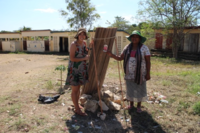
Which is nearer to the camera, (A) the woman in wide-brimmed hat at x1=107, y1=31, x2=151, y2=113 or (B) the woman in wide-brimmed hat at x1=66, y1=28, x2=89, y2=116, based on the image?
(B) the woman in wide-brimmed hat at x1=66, y1=28, x2=89, y2=116

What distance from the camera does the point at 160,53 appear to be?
16.5 metres

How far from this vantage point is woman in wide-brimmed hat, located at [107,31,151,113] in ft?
9.45

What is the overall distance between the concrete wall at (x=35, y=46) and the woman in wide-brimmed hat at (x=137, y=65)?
67.4 feet

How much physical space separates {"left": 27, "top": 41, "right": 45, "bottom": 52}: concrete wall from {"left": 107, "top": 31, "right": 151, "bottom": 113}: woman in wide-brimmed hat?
2055cm

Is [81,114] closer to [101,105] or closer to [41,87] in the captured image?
[101,105]

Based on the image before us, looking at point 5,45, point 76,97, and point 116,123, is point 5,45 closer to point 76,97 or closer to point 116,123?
point 76,97

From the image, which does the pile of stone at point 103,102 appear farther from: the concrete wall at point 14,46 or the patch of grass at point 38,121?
the concrete wall at point 14,46

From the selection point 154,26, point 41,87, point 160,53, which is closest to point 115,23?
point 160,53

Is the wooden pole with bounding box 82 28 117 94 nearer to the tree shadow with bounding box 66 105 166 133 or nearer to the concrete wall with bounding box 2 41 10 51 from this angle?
the tree shadow with bounding box 66 105 166 133

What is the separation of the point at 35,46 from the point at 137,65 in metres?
21.5

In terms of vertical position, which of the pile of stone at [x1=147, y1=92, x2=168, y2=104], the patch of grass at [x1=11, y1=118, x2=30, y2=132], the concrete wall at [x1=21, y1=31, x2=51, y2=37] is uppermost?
the concrete wall at [x1=21, y1=31, x2=51, y2=37]

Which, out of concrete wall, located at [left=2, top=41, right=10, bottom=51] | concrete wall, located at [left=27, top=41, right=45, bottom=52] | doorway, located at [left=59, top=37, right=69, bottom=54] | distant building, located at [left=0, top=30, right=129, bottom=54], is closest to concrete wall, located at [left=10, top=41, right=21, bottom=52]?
distant building, located at [left=0, top=30, right=129, bottom=54]

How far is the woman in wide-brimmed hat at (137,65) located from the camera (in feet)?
9.45

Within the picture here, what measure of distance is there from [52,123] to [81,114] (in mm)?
533
